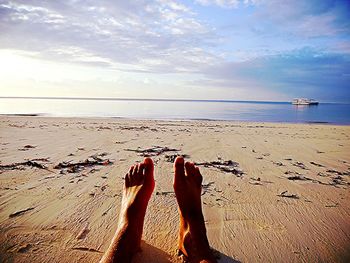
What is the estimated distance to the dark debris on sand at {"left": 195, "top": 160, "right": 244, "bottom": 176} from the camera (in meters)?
3.20

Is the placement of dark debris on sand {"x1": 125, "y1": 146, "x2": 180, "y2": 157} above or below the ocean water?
below

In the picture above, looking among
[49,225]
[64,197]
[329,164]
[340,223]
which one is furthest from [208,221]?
[329,164]

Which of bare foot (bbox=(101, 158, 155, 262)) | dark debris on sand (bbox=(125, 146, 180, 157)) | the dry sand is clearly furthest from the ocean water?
Result: bare foot (bbox=(101, 158, 155, 262))

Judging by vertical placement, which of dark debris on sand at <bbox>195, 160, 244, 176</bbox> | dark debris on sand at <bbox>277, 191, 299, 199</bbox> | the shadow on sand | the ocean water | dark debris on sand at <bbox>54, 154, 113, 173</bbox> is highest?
the ocean water

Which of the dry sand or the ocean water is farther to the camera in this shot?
the ocean water

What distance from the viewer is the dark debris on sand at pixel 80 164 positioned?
3.09 metres

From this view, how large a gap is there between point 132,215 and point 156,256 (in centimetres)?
33

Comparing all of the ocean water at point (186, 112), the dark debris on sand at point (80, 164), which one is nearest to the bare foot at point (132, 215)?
the dark debris on sand at point (80, 164)

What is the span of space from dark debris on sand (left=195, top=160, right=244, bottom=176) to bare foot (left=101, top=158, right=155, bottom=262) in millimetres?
1483

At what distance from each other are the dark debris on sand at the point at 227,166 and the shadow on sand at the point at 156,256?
1.69 metres

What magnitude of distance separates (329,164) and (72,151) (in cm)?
444

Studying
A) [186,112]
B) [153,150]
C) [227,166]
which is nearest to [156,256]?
[227,166]

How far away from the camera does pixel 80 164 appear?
3.31m

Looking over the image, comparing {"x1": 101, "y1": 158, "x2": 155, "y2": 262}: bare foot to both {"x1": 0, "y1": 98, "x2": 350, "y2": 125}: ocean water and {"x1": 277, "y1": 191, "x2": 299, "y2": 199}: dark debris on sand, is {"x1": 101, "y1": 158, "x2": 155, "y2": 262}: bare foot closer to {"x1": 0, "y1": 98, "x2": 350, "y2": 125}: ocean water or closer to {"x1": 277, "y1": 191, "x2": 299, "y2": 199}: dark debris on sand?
{"x1": 277, "y1": 191, "x2": 299, "y2": 199}: dark debris on sand
